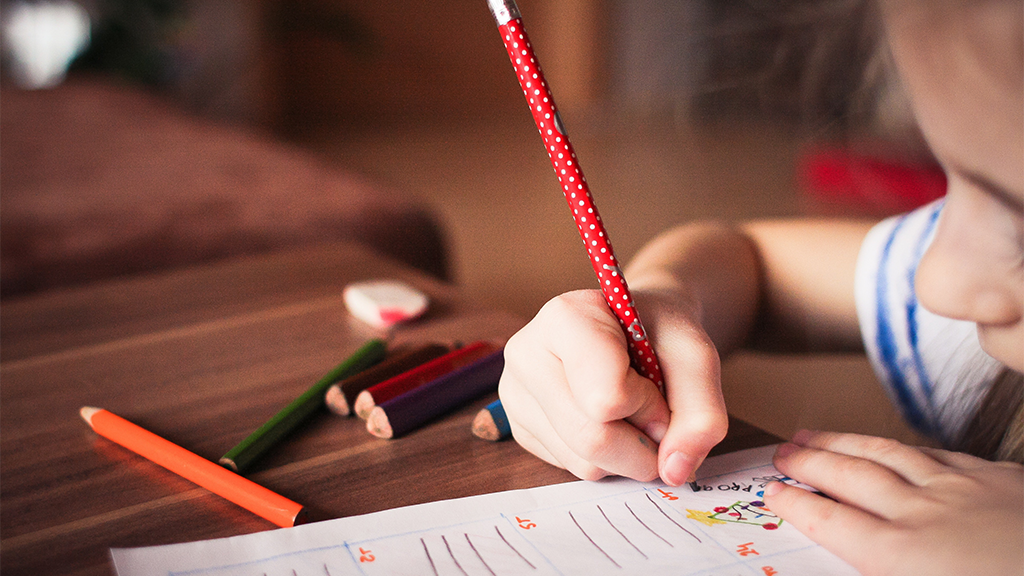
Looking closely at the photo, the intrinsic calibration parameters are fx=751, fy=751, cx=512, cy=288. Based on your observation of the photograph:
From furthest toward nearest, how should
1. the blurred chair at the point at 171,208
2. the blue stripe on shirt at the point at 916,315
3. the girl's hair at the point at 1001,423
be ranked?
the blurred chair at the point at 171,208 < the blue stripe on shirt at the point at 916,315 < the girl's hair at the point at 1001,423

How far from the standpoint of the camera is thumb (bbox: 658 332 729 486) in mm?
300

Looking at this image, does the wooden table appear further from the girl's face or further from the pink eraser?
the girl's face

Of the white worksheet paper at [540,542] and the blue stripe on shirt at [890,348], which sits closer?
the white worksheet paper at [540,542]

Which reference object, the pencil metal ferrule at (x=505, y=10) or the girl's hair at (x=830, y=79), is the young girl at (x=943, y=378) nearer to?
the girl's hair at (x=830, y=79)

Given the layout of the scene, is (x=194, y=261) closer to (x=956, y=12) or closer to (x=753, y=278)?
(x=753, y=278)

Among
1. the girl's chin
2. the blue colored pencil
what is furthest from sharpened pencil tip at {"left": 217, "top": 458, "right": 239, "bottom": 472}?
the girl's chin

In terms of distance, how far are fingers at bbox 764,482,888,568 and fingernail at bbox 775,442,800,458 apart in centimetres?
2

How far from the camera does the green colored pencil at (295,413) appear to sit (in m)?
0.35

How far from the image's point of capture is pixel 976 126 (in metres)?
0.25

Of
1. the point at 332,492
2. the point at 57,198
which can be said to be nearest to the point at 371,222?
the point at 57,198

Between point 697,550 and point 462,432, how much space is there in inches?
5.3

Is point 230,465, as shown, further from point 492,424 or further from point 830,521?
point 830,521

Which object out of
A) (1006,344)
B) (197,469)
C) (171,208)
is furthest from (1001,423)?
(171,208)

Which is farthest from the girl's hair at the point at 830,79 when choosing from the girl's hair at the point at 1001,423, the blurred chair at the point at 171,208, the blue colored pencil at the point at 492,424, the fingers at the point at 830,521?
the blurred chair at the point at 171,208
